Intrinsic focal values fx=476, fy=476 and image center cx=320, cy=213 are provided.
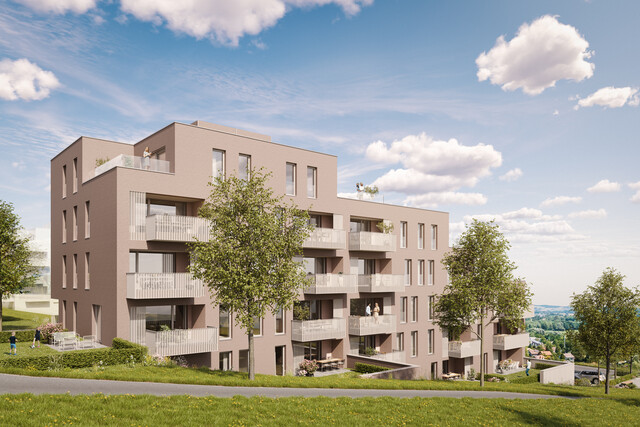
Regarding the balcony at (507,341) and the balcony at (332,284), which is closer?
the balcony at (332,284)

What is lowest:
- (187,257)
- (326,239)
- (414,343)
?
(414,343)

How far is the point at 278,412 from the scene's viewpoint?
564 inches

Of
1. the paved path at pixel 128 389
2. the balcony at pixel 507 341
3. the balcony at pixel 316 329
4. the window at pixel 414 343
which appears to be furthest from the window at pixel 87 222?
the balcony at pixel 507 341

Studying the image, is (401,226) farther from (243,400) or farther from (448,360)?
(243,400)

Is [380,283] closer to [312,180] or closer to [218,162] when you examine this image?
[312,180]

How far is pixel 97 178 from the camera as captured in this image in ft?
93.7

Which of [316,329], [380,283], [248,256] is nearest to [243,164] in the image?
[248,256]

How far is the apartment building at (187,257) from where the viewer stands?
85.1 ft

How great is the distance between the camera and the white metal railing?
2642 centimetres

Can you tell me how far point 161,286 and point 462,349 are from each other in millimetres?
30800

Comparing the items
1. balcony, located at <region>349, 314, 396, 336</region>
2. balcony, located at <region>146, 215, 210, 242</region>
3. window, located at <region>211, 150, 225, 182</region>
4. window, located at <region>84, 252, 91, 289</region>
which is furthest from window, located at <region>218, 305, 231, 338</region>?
balcony, located at <region>349, 314, 396, 336</region>

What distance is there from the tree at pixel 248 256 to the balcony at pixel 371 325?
578 inches

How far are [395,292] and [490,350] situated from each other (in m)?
17.8

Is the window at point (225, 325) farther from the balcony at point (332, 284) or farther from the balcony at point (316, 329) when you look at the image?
the balcony at point (332, 284)
